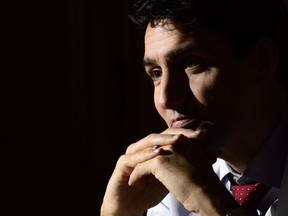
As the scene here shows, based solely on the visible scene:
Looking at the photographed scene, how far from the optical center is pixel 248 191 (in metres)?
1.56

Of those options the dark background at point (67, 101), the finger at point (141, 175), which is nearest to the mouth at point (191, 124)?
the finger at point (141, 175)

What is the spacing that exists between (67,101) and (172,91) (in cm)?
117

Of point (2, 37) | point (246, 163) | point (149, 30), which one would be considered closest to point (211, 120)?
point (246, 163)

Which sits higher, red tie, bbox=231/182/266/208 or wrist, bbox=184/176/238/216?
wrist, bbox=184/176/238/216

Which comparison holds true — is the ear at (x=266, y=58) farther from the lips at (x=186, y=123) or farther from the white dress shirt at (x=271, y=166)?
the lips at (x=186, y=123)

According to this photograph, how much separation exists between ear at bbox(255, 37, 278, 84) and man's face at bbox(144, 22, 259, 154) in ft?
0.13

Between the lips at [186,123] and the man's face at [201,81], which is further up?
the man's face at [201,81]

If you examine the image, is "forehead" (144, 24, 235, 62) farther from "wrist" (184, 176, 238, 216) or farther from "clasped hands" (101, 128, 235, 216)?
"wrist" (184, 176, 238, 216)

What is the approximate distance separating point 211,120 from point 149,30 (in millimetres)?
282

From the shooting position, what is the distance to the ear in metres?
1.61

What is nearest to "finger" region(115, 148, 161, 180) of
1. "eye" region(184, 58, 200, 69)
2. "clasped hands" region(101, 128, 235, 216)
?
"clasped hands" region(101, 128, 235, 216)

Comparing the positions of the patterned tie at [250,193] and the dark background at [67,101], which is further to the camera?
the dark background at [67,101]

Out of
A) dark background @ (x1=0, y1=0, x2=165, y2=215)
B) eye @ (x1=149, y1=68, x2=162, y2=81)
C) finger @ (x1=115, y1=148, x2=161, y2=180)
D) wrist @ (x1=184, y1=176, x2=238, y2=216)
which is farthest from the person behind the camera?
dark background @ (x1=0, y1=0, x2=165, y2=215)

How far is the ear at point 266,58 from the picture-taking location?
1609 mm
